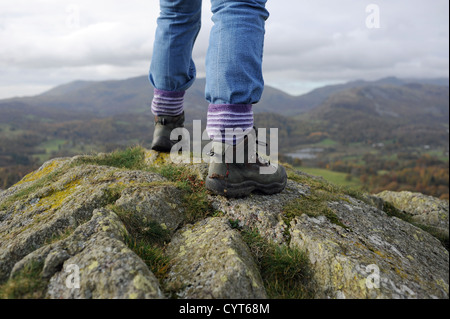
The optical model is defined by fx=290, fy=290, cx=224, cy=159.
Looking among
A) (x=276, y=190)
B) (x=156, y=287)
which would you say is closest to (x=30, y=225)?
(x=156, y=287)

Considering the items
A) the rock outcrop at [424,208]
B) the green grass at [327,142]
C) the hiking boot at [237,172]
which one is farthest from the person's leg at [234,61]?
the green grass at [327,142]

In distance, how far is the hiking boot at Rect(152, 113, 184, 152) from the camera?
15.9ft

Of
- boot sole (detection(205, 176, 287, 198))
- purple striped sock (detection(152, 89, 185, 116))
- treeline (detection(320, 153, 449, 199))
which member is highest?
purple striped sock (detection(152, 89, 185, 116))

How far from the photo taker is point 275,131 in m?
4.10

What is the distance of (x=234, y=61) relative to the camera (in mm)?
2850

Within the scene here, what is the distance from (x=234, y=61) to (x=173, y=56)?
1663 mm

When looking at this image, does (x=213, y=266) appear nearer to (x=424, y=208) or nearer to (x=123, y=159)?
(x=123, y=159)

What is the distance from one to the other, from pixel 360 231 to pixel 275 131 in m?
1.70

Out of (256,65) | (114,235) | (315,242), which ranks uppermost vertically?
(256,65)

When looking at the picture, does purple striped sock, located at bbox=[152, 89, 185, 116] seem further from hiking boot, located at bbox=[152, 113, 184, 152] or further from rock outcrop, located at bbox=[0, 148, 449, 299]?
rock outcrop, located at bbox=[0, 148, 449, 299]

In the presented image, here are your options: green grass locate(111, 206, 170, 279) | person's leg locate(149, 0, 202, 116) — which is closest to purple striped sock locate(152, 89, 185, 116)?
person's leg locate(149, 0, 202, 116)

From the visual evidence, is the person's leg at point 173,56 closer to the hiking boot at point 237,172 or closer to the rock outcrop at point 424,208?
the hiking boot at point 237,172

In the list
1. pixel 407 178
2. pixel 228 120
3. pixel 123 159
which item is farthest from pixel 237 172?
pixel 407 178
